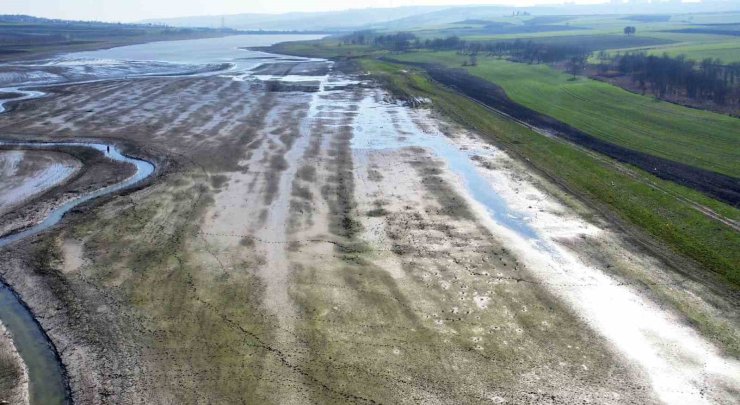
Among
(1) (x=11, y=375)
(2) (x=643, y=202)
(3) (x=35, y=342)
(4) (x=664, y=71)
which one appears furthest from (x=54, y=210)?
(4) (x=664, y=71)

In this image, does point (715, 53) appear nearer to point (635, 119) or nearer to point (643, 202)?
point (635, 119)

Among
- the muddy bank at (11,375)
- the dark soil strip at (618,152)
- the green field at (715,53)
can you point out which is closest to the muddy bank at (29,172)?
the muddy bank at (11,375)

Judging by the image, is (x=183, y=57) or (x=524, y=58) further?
(x=183, y=57)

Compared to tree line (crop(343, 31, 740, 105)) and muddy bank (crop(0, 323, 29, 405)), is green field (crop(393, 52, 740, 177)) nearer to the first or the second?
tree line (crop(343, 31, 740, 105))

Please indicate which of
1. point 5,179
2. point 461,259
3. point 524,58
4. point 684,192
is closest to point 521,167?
point 684,192

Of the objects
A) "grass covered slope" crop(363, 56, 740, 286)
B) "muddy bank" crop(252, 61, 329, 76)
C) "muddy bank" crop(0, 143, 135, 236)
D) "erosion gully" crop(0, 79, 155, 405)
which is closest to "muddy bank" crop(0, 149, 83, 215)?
"muddy bank" crop(0, 143, 135, 236)

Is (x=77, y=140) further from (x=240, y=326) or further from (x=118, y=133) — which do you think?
(x=240, y=326)
